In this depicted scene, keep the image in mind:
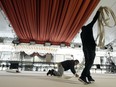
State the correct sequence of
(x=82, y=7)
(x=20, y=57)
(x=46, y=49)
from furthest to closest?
(x=20, y=57)
(x=46, y=49)
(x=82, y=7)

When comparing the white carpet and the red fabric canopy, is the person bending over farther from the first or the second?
the red fabric canopy

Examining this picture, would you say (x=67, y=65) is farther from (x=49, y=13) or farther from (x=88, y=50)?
(x=49, y=13)

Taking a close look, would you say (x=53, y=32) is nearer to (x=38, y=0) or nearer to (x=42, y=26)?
(x=42, y=26)

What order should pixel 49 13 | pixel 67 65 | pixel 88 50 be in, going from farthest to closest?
1. pixel 49 13
2. pixel 67 65
3. pixel 88 50

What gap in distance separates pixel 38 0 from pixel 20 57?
9.74 meters

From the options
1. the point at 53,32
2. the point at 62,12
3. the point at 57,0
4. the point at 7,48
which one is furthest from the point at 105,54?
the point at 57,0

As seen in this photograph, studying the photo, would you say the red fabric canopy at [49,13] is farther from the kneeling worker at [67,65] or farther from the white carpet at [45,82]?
the white carpet at [45,82]

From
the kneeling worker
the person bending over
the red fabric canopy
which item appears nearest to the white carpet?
the person bending over

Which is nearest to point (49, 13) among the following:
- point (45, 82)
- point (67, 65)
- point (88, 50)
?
point (67, 65)

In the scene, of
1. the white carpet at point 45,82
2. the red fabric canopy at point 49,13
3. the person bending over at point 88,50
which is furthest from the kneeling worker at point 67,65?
the red fabric canopy at point 49,13

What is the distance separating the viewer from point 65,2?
4805 millimetres

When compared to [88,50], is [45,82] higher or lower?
lower

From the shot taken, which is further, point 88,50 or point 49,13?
point 49,13

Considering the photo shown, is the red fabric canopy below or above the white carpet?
above
